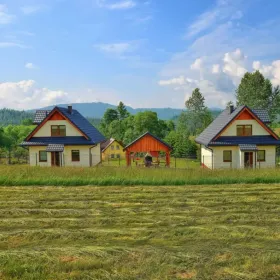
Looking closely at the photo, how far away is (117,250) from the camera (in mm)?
6441

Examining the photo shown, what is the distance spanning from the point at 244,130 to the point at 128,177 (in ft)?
44.0

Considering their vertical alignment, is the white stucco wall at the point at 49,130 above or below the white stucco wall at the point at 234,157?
above

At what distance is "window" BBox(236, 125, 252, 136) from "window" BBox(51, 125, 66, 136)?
47.6 feet

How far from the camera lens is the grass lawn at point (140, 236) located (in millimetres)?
5637

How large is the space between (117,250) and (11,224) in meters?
3.74

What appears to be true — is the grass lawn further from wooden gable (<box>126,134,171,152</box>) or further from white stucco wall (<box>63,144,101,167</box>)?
white stucco wall (<box>63,144,101,167</box>)

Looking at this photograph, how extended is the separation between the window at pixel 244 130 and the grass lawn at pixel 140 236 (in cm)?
1316

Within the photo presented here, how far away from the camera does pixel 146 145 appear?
2481cm

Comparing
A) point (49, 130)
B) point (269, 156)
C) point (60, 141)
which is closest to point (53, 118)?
point (49, 130)

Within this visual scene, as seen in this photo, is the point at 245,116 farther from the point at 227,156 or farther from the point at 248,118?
the point at 227,156

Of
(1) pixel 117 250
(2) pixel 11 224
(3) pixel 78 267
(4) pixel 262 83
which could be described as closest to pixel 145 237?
(1) pixel 117 250

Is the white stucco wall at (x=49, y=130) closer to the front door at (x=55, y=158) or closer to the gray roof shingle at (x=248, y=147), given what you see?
the front door at (x=55, y=158)

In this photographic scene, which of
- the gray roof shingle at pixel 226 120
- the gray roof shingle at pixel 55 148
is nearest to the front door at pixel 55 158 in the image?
the gray roof shingle at pixel 55 148

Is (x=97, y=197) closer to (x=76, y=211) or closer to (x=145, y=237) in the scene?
(x=76, y=211)
